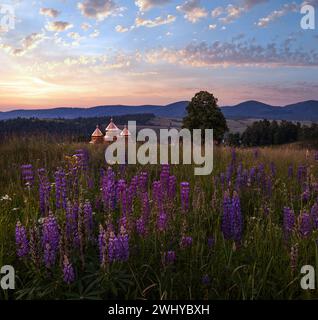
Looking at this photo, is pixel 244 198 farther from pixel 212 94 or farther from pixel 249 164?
pixel 212 94

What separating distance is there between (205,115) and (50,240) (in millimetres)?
47332

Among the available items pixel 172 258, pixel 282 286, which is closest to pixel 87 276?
pixel 172 258

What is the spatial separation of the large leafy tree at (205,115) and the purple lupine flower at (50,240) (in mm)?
46017

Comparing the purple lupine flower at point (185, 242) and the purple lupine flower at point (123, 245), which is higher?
the purple lupine flower at point (123, 245)

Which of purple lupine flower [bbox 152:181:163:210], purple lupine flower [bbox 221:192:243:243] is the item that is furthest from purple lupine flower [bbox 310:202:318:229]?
purple lupine flower [bbox 152:181:163:210]

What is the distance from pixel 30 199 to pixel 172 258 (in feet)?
8.04

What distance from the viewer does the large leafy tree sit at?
49094mm

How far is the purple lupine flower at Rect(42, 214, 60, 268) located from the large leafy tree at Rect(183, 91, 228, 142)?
4602 centimetres

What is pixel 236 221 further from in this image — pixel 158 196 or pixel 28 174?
pixel 28 174

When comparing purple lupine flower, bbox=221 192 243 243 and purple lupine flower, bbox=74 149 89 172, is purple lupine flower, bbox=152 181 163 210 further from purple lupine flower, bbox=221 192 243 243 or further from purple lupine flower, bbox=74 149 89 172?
purple lupine flower, bbox=74 149 89 172

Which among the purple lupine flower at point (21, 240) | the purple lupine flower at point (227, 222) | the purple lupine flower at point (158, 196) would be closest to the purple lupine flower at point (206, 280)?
the purple lupine flower at point (227, 222)

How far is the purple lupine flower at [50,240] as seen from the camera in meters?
2.73

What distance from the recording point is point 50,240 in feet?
9.25

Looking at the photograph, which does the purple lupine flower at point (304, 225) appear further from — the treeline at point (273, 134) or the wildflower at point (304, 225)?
the treeline at point (273, 134)
